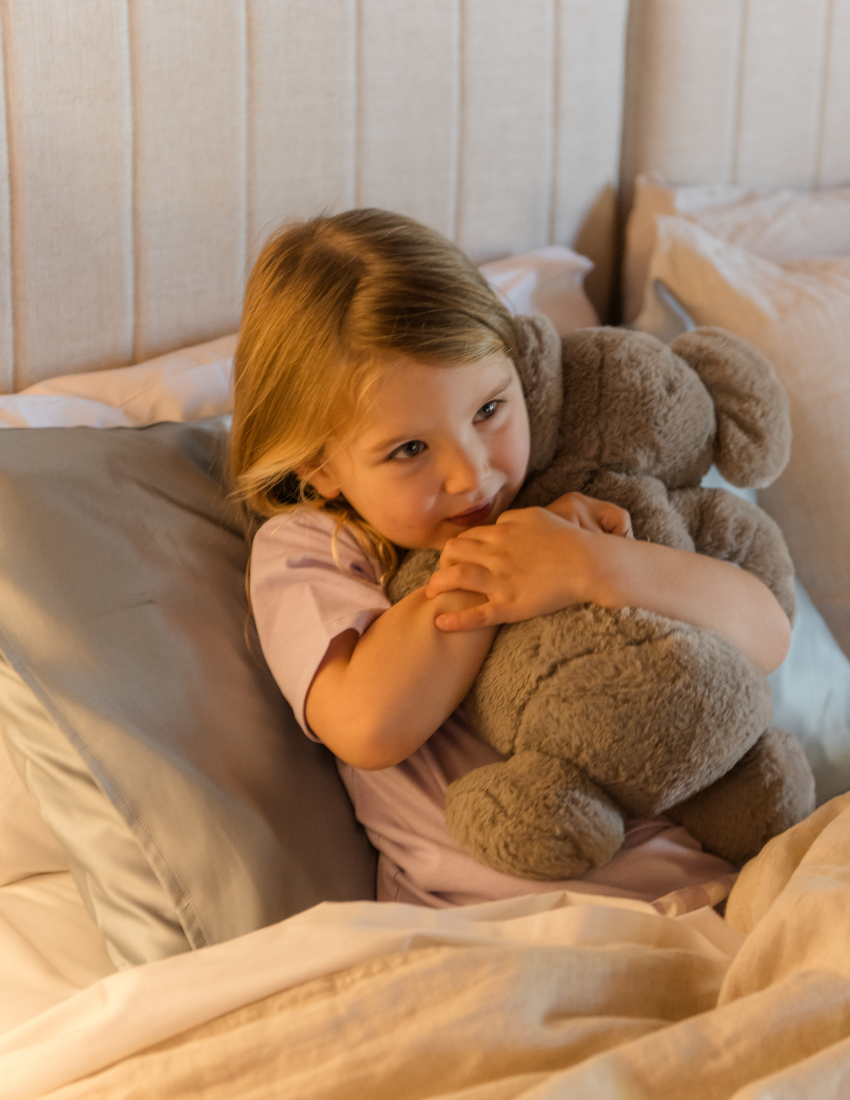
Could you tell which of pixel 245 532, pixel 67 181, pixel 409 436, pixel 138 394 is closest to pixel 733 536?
pixel 409 436

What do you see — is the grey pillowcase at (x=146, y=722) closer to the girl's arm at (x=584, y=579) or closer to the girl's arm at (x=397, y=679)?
the girl's arm at (x=397, y=679)

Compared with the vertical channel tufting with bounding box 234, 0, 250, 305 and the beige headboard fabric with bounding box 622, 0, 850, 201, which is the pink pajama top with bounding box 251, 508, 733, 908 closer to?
the vertical channel tufting with bounding box 234, 0, 250, 305

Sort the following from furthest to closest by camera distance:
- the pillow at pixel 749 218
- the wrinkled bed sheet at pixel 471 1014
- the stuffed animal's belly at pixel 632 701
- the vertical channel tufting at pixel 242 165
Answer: the pillow at pixel 749 218 < the vertical channel tufting at pixel 242 165 < the stuffed animal's belly at pixel 632 701 < the wrinkled bed sheet at pixel 471 1014

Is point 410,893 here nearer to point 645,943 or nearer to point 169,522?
point 645,943

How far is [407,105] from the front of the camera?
1.20m

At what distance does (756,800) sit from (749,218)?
2.97 ft

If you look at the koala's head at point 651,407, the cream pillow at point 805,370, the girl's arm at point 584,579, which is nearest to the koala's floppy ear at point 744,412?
the koala's head at point 651,407

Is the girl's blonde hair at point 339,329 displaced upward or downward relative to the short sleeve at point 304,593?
upward

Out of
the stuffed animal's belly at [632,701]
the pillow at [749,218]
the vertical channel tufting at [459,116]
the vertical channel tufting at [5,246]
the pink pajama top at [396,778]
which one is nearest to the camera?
the stuffed animal's belly at [632,701]

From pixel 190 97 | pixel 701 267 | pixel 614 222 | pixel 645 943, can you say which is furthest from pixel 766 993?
pixel 614 222

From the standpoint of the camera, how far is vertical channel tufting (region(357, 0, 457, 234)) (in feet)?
3.82

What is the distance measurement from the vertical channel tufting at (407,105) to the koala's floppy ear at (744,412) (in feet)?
1.65

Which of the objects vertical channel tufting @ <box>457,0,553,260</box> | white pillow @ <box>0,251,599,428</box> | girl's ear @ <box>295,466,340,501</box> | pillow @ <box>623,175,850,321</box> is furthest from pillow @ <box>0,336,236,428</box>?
pillow @ <box>623,175,850,321</box>

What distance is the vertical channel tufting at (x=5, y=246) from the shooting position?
0.95m
